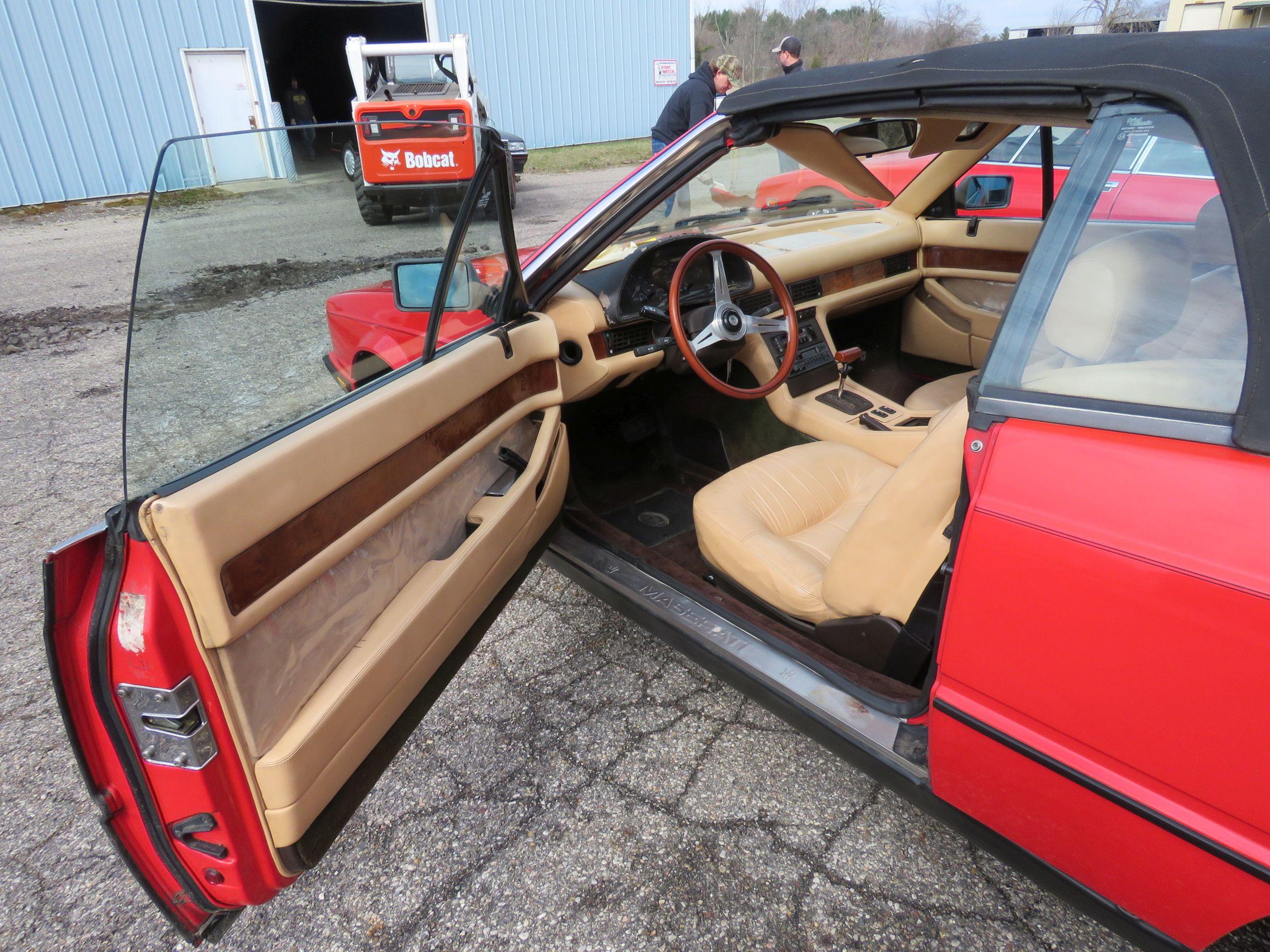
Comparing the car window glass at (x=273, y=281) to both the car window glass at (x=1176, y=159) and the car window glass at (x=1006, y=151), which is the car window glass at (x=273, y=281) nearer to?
the car window glass at (x=1176, y=159)

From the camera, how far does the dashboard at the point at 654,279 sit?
2.57 m

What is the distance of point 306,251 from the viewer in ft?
5.23

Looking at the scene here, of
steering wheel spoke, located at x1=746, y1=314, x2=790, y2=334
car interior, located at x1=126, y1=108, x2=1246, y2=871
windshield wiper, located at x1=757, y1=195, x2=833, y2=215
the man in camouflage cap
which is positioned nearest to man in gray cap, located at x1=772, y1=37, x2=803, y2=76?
the man in camouflage cap

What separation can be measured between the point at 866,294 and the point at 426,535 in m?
2.56

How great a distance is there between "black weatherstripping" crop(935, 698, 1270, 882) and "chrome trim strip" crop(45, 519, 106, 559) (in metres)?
1.37

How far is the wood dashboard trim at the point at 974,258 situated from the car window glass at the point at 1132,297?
2.35 m

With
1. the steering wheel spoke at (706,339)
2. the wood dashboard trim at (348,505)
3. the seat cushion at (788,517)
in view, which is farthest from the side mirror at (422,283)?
the steering wheel spoke at (706,339)

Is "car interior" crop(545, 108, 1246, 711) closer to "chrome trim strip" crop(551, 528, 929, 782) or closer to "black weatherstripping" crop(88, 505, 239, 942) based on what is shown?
"chrome trim strip" crop(551, 528, 929, 782)

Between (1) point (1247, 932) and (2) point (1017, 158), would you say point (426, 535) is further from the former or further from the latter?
(2) point (1017, 158)

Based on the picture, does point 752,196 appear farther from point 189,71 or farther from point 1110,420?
point 189,71

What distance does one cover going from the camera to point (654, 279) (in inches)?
106

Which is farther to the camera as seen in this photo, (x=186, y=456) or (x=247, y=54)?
(x=247, y=54)

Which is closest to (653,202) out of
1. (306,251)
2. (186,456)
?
(306,251)

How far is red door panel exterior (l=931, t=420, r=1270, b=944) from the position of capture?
969mm
